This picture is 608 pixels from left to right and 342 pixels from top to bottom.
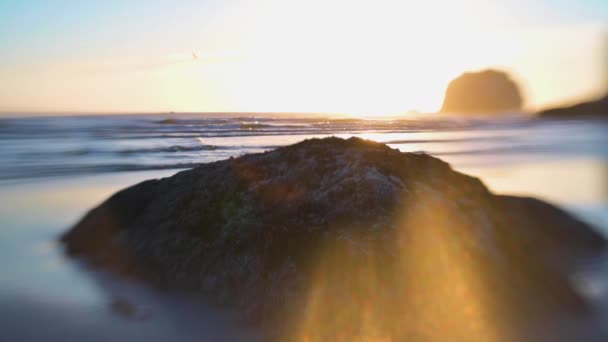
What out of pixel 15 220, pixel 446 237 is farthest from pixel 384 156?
pixel 15 220

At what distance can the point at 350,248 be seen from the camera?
327 centimetres

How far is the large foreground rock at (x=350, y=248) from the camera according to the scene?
3152mm

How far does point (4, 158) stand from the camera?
15.2 m

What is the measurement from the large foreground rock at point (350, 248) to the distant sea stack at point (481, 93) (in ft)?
305

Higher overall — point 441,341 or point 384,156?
point 384,156

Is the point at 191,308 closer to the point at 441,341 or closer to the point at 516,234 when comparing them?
the point at 441,341

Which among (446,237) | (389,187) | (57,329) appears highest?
(389,187)

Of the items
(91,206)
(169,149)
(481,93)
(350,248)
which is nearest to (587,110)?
(169,149)

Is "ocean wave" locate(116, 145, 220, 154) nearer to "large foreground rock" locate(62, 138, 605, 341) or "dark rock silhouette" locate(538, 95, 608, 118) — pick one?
"large foreground rock" locate(62, 138, 605, 341)

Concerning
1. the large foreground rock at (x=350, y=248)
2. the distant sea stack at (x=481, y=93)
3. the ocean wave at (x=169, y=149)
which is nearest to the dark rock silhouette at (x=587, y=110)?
the ocean wave at (x=169, y=149)

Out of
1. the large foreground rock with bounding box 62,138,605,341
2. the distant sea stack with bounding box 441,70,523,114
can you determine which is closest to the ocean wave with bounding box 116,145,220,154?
the large foreground rock with bounding box 62,138,605,341

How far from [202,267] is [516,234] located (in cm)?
264

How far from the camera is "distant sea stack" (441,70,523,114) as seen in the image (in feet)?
322

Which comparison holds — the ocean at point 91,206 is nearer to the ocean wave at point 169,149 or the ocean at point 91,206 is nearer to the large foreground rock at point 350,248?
the large foreground rock at point 350,248
